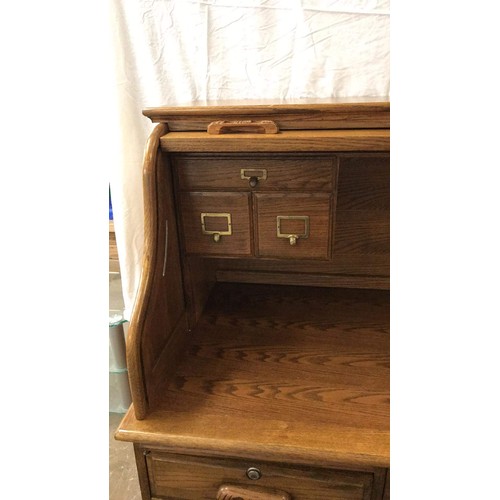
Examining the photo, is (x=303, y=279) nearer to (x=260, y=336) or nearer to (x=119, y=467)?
(x=260, y=336)

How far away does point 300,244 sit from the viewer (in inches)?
32.0

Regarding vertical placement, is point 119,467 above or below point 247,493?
below

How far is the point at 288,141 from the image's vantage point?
727 millimetres

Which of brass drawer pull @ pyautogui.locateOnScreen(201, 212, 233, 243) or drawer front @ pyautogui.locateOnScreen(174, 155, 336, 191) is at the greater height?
drawer front @ pyautogui.locateOnScreen(174, 155, 336, 191)

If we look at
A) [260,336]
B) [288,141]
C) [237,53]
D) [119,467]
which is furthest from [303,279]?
[119,467]

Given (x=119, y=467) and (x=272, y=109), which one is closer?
(x=272, y=109)

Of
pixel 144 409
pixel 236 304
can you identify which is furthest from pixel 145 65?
pixel 144 409

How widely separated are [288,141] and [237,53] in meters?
0.50

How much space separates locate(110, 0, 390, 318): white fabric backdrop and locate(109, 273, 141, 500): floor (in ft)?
1.40

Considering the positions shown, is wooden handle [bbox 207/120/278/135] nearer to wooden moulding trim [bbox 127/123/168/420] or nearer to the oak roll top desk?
the oak roll top desk

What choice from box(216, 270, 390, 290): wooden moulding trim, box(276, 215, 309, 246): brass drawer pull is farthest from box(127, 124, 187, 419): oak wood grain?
box(216, 270, 390, 290): wooden moulding trim

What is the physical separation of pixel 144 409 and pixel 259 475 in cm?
23

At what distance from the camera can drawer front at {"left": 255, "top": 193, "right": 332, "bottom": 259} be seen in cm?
78

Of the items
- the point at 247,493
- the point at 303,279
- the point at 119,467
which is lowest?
the point at 119,467
